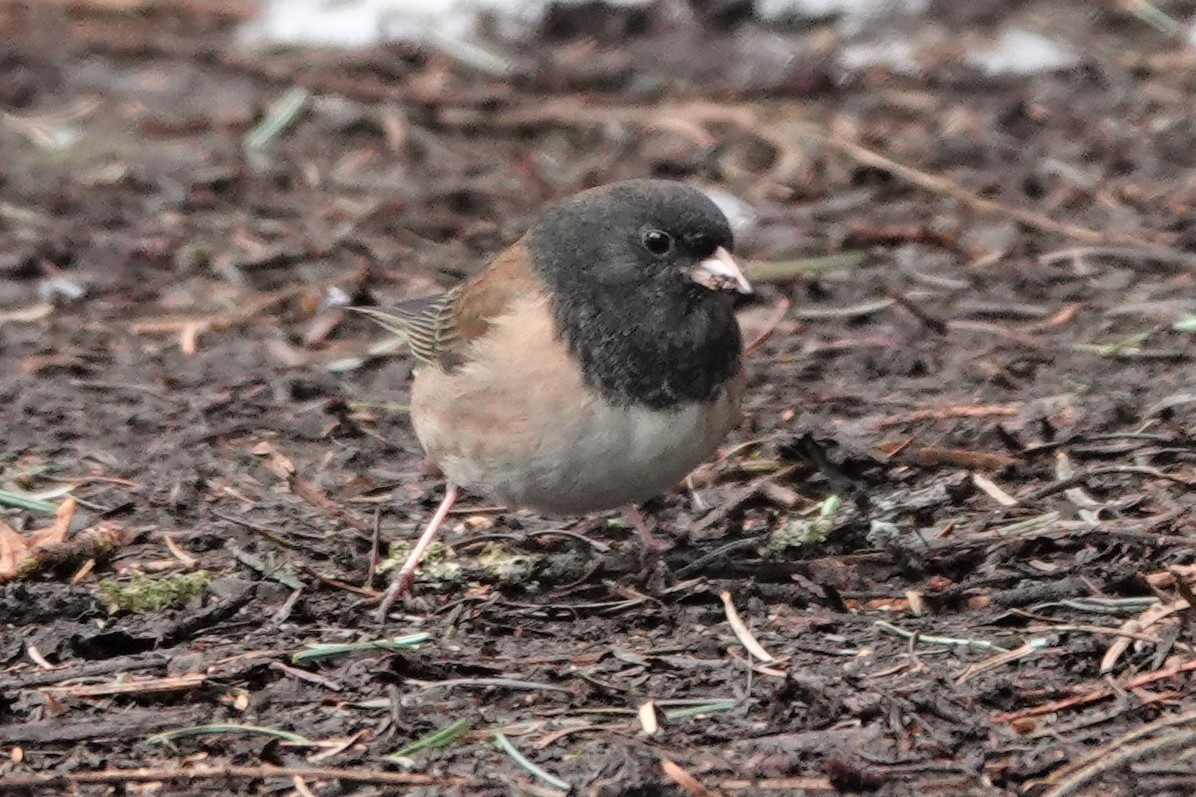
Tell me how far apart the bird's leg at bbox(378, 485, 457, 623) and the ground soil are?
6 centimetres

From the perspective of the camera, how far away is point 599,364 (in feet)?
12.4

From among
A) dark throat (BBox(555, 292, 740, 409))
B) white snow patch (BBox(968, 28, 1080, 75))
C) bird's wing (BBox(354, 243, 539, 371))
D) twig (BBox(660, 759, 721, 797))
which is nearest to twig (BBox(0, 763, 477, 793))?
twig (BBox(660, 759, 721, 797))

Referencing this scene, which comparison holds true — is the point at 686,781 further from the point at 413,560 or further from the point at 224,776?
the point at 413,560

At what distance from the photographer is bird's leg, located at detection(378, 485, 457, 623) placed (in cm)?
384

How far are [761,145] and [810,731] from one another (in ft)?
14.1

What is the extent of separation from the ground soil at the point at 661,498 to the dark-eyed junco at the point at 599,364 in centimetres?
29

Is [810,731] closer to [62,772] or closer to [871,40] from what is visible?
[62,772]

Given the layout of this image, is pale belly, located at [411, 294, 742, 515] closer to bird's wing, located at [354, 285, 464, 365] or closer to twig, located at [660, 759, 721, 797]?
bird's wing, located at [354, 285, 464, 365]

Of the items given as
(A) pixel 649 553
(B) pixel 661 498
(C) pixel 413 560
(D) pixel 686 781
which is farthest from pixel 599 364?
(D) pixel 686 781

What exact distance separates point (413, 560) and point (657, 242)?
0.93m

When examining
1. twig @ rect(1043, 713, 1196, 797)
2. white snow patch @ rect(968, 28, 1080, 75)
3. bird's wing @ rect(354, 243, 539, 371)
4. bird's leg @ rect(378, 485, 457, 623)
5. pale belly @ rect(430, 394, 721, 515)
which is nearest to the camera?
twig @ rect(1043, 713, 1196, 797)

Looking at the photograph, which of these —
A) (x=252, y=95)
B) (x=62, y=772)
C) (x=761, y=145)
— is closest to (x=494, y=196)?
(x=761, y=145)

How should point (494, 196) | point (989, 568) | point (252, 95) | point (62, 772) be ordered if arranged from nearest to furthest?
1. point (62, 772)
2. point (989, 568)
3. point (494, 196)
4. point (252, 95)

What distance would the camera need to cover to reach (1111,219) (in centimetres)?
606
